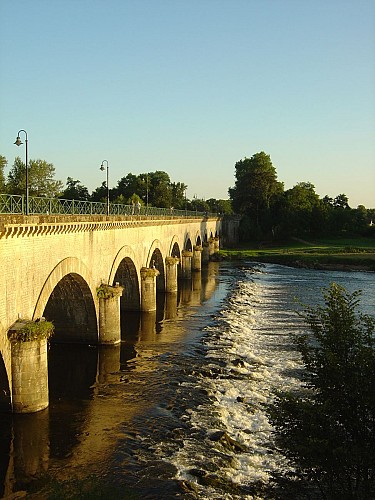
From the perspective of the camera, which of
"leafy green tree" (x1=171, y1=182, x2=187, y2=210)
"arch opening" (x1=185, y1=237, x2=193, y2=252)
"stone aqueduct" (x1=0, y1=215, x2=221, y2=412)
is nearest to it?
"stone aqueduct" (x1=0, y1=215, x2=221, y2=412)

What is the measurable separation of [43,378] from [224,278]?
149 feet

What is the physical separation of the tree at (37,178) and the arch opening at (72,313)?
43.0m

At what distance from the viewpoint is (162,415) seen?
20.0 meters

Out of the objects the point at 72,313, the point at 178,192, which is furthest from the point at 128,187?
the point at 72,313

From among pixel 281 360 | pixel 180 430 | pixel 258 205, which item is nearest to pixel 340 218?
pixel 258 205

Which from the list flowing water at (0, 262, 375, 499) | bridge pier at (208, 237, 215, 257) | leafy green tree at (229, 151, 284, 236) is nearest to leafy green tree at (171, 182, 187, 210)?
leafy green tree at (229, 151, 284, 236)

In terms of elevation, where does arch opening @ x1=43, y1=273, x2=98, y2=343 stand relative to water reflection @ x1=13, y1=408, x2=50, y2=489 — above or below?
above

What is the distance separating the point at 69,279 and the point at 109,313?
Answer: 11.4 ft

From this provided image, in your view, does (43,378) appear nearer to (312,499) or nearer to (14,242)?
(14,242)

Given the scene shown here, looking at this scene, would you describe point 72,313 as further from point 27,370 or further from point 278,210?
point 278,210

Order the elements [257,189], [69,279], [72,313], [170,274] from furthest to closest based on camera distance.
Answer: [257,189], [170,274], [72,313], [69,279]

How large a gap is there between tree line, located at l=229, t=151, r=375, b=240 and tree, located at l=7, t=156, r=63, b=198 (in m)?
54.3

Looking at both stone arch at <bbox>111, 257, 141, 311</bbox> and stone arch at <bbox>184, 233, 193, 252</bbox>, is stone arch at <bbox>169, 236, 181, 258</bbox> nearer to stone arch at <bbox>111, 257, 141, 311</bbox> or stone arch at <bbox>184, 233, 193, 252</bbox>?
stone arch at <bbox>184, 233, 193, 252</bbox>

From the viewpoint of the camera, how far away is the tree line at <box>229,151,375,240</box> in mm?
110438
